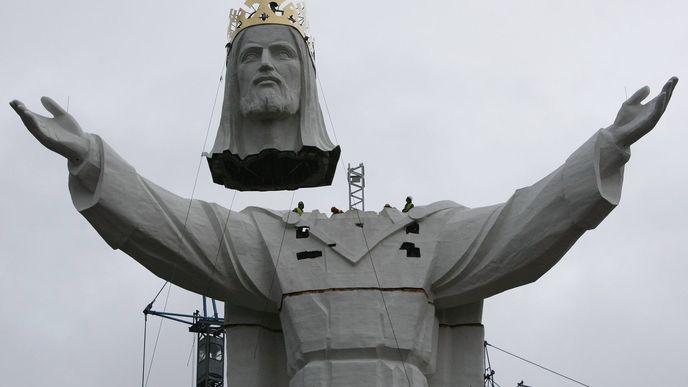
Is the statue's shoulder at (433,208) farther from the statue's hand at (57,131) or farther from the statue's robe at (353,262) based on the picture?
the statue's hand at (57,131)

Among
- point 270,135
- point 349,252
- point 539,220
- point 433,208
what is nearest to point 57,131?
point 270,135

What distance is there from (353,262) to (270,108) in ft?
6.90

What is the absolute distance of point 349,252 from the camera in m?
15.3

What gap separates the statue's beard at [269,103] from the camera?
16.1m

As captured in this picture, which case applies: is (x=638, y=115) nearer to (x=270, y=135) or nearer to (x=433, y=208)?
(x=433, y=208)

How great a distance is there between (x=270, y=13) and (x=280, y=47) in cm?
49

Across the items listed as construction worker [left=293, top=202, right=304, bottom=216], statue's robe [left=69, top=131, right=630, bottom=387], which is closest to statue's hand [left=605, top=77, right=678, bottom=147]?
statue's robe [left=69, top=131, right=630, bottom=387]

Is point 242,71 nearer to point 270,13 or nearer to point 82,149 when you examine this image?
point 270,13

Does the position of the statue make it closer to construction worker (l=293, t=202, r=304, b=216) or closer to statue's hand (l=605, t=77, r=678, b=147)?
statue's hand (l=605, t=77, r=678, b=147)

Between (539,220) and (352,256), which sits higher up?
(539,220)

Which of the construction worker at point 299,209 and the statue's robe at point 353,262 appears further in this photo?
the construction worker at point 299,209

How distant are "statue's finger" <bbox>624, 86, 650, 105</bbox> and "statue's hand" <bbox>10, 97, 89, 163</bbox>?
5449mm

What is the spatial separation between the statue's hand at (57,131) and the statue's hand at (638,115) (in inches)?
208

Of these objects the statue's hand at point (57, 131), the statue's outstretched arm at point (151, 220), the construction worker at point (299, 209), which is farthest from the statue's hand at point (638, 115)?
the statue's hand at point (57, 131)
